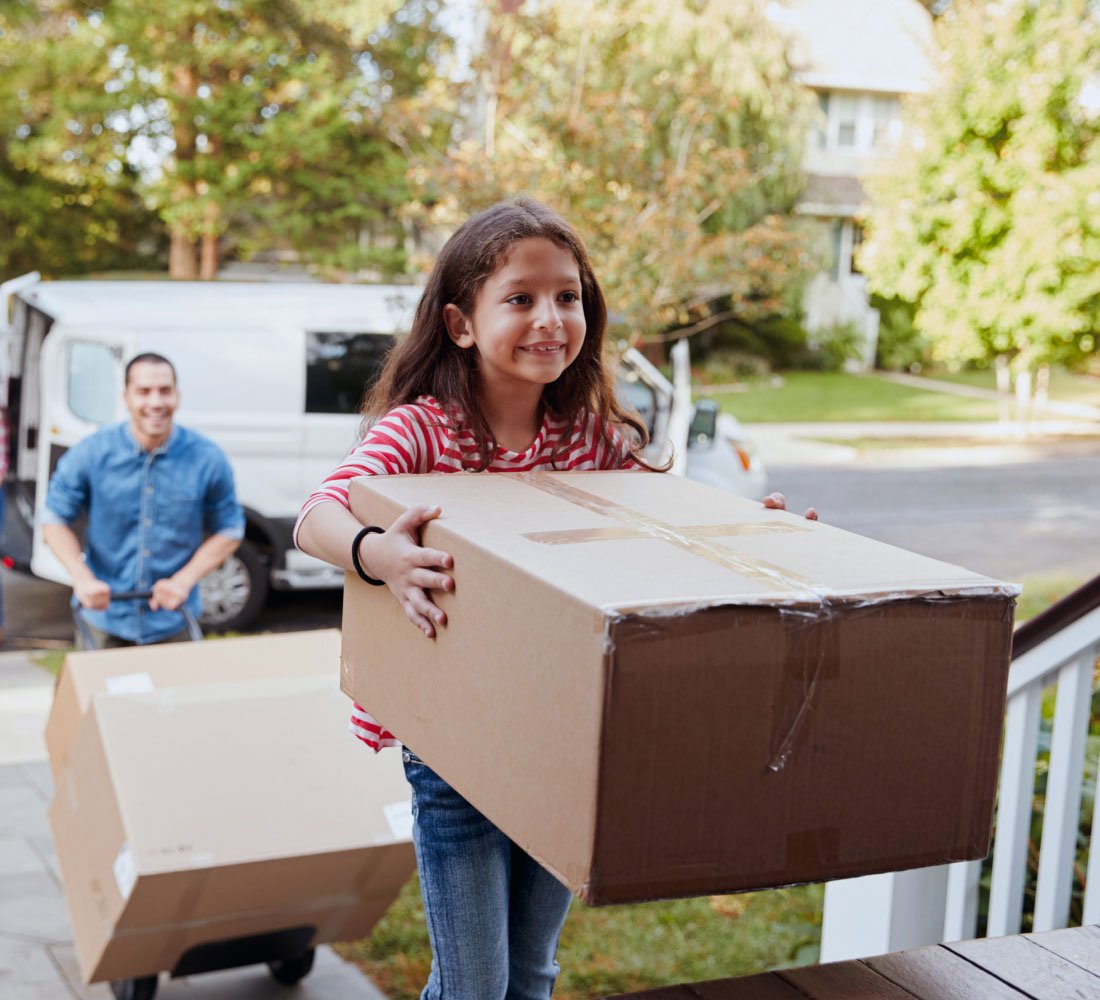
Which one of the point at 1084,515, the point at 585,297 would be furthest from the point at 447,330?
the point at 1084,515

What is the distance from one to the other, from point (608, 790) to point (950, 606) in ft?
1.33

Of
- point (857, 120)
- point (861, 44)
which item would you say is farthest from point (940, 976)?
point (861, 44)

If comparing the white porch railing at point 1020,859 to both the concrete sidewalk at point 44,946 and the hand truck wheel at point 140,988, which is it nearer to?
the concrete sidewalk at point 44,946

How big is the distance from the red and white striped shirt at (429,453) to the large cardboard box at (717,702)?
0.34 metres

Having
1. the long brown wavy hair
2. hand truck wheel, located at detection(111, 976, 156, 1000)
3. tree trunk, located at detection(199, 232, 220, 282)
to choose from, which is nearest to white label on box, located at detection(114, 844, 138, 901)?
hand truck wheel, located at detection(111, 976, 156, 1000)

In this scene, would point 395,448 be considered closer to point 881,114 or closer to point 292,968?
point 292,968

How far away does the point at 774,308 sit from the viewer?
8.47 metres

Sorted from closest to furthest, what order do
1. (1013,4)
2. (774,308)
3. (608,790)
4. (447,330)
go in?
(608,790)
(447,330)
(774,308)
(1013,4)

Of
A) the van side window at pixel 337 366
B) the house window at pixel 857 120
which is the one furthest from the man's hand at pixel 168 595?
the house window at pixel 857 120

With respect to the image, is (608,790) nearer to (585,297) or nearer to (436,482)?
(436,482)

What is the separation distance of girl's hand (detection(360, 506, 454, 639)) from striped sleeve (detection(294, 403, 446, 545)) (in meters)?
0.24

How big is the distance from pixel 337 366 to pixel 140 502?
3.29 m

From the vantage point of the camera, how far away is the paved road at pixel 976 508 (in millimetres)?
10984

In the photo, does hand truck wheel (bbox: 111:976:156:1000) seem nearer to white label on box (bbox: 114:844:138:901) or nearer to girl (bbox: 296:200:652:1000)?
white label on box (bbox: 114:844:138:901)
